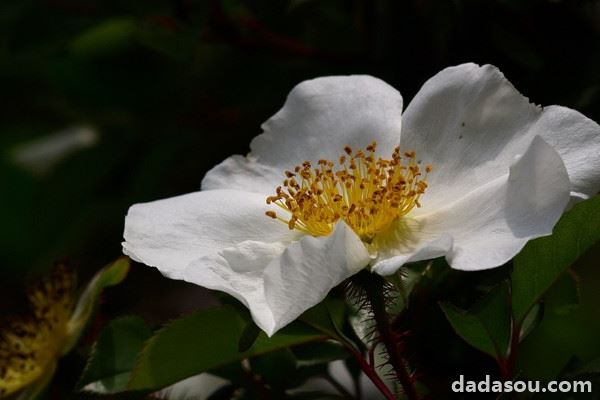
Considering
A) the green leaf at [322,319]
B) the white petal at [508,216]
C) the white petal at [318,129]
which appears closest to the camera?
the white petal at [508,216]

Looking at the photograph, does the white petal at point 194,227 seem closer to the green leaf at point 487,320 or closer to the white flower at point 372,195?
the white flower at point 372,195

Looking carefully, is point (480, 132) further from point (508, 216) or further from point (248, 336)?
point (248, 336)

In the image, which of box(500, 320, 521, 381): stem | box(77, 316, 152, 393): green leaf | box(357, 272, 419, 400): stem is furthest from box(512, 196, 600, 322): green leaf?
box(77, 316, 152, 393): green leaf

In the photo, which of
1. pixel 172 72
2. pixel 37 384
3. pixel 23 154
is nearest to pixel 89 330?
pixel 37 384

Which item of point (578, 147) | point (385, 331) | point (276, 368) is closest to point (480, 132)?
point (578, 147)

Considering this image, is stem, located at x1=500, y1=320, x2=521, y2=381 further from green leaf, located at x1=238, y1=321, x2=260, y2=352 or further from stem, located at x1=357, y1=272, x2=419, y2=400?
green leaf, located at x1=238, y1=321, x2=260, y2=352

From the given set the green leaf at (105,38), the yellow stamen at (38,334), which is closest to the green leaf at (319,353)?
the yellow stamen at (38,334)

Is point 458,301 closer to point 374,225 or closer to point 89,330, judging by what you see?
point 374,225
